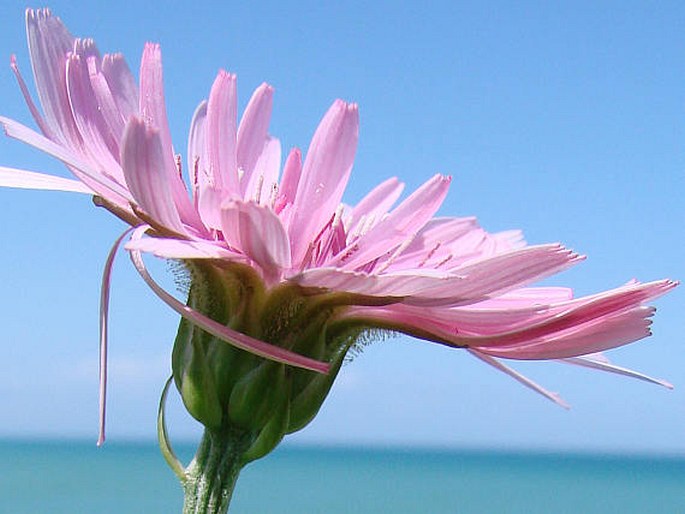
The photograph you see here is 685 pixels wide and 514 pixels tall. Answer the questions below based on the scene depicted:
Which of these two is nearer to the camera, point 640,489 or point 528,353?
point 528,353

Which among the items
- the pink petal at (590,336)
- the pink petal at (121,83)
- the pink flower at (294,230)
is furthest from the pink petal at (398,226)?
the pink petal at (121,83)

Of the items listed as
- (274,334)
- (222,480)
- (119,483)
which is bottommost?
(119,483)

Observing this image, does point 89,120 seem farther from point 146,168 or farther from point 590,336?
point 590,336

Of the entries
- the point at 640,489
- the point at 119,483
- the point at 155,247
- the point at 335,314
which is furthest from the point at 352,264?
the point at 640,489

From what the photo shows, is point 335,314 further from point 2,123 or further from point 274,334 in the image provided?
point 2,123

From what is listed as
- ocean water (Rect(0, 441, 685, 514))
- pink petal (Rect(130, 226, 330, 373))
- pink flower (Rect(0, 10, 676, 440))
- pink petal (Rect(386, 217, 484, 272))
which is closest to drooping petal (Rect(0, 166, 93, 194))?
pink flower (Rect(0, 10, 676, 440))

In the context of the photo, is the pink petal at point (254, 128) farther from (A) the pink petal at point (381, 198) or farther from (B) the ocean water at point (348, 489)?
(B) the ocean water at point (348, 489)

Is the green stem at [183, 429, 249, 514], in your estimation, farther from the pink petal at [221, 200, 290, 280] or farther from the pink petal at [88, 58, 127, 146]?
the pink petal at [88, 58, 127, 146]
